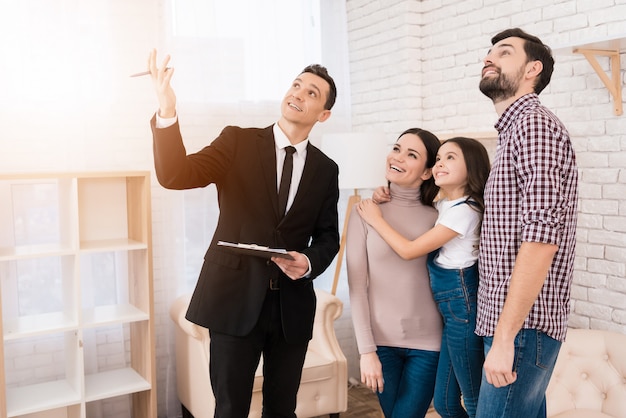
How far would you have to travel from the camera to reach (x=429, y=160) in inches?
83.3

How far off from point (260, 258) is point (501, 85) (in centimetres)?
97

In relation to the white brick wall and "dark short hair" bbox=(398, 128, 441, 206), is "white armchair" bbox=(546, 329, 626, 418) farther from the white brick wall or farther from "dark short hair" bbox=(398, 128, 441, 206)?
"dark short hair" bbox=(398, 128, 441, 206)

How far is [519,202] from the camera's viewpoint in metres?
1.68

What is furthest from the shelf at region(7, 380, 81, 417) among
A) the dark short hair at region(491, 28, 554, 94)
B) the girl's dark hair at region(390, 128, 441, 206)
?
the dark short hair at region(491, 28, 554, 94)

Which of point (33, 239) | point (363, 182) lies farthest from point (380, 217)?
point (33, 239)

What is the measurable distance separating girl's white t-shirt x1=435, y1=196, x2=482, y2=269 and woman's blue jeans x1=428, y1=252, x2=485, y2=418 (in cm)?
3

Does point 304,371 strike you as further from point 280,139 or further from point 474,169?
point 474,169

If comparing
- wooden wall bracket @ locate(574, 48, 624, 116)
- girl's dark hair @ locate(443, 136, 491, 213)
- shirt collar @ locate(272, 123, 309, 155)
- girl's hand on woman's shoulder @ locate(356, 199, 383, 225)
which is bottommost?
girl's hand on woman's shoulder @ locate(356, 199, 383, 225)

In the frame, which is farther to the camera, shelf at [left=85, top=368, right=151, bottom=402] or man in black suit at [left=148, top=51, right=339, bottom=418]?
shelf at [left=85, top=368, right=151, bottom=402]

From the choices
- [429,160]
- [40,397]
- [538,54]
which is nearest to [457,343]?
[429,160]

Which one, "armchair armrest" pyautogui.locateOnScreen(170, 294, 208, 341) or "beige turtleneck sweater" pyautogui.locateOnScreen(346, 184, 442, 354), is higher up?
"beige turtleneck sweater" pyautogui.locateOnScreen(346, 184, 442, 354)

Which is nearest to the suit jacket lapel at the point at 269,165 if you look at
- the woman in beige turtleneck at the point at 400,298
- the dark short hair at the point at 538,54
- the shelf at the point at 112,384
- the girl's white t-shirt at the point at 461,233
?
the woman in beige turtleneck at the point at 400,298

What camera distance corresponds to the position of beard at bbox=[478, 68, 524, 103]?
1787 mm

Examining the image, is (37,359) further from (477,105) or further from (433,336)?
(477,105)
